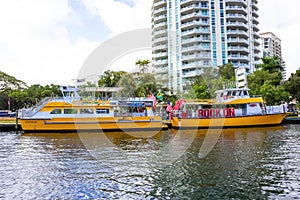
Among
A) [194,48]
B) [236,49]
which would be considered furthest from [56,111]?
[236,49]

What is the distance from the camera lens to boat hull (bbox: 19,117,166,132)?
26.9m

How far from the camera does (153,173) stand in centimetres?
1066

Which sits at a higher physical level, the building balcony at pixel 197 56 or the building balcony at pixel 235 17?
the building balcony at pixel 235 17

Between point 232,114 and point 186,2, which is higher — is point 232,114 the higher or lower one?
the lower one

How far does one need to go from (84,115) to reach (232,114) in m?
16.4

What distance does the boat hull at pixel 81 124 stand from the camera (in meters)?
26.9

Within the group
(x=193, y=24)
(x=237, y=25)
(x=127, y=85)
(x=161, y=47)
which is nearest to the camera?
(x=127, y=85)

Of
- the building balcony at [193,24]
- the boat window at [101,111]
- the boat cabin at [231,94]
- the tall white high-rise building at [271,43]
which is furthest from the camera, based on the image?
the tall white high-rise building at [271,43]

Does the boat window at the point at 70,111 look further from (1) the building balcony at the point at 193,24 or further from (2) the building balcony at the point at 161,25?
(2) the building balcony at the point at 161,25

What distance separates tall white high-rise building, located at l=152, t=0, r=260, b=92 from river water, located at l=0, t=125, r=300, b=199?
2114 inches

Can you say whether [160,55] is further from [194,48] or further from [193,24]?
[193,24]

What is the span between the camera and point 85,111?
91.4 feet

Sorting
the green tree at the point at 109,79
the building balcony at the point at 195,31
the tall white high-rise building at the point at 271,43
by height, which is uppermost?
the tall white high-rise building at the point at 271,43

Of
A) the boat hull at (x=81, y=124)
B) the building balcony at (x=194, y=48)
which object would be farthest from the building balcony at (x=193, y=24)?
the boat hull at (x=81, y=124)
